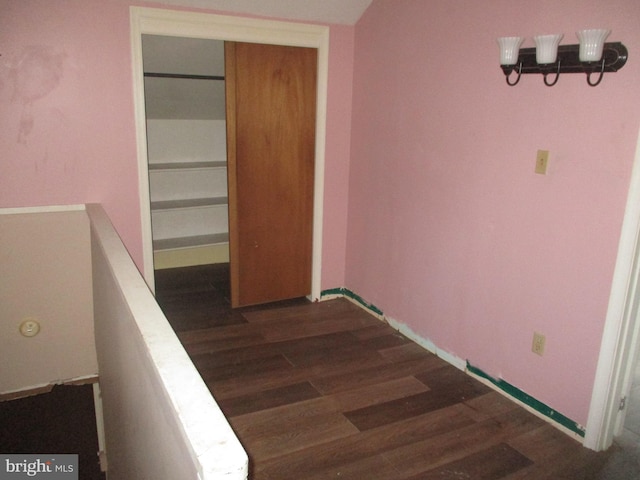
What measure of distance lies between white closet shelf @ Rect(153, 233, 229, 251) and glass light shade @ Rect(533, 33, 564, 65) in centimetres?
336

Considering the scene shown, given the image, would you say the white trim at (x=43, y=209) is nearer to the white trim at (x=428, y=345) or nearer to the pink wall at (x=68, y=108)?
the pink wall at (x=68, y=108)

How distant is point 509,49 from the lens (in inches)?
89.7

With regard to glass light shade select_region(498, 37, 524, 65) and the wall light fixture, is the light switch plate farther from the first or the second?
glass light shade select_region(498, 37, 524, 65)

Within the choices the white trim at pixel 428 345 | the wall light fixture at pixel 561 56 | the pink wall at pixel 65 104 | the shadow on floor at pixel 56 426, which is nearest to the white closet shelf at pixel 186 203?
the pink wall at pixel 65 104

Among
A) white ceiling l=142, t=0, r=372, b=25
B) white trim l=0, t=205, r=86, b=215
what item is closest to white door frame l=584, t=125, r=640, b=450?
white ceiling l=142, t=0, r=372, b=25

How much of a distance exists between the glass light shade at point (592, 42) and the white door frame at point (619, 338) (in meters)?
0.40

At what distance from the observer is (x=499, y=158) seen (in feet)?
8.43

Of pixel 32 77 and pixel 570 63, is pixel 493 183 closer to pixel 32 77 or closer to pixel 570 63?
pixel 570 63

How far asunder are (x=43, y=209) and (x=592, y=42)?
2.96 metres

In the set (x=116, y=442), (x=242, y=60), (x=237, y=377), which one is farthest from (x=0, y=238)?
(x=242, y=60)

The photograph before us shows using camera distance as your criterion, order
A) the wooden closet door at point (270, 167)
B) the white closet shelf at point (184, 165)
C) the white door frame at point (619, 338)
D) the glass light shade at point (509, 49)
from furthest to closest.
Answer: the white closet shelf at point (184, 165), the wooden closet door at point (270, 167), the glass light shade at point (509, 49), the white door frame at point (619, 338)

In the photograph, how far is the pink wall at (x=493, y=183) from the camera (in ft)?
7.00

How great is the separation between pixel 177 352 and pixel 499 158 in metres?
2.00

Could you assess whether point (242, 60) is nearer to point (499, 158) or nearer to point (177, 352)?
point (499, 158)
